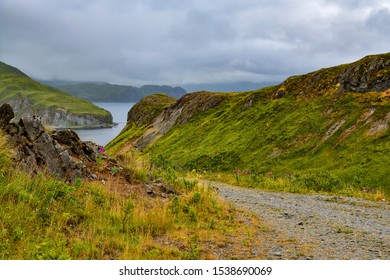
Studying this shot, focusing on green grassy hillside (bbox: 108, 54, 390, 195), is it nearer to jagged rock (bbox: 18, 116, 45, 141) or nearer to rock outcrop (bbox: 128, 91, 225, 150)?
rock outcrop (bbox: 128, 91, 225, 150)

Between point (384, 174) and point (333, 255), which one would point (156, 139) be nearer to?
point (384, 174)

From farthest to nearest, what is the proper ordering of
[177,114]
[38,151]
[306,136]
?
[177,114] < [306,136] < [38,151]

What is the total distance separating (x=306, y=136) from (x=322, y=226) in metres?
30.2

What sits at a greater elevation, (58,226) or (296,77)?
(296,77)

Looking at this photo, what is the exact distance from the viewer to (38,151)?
1491cm

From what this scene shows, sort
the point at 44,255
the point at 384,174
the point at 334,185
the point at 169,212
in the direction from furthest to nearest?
1. the point at 384,174
2. the point at 334,185
3. the point at 169,212
4. the point at 44,255

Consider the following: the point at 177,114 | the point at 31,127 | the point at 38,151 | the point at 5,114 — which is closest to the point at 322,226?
the point at 38,151

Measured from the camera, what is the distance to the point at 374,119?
37656 millimetres

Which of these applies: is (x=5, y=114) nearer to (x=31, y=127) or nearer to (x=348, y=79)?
(x=31, y=127)

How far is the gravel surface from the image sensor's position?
402 inches

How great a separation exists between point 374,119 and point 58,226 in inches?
1427

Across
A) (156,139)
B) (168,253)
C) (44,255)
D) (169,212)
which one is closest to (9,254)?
(44,255)

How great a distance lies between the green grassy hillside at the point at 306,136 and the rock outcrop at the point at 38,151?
17091mm

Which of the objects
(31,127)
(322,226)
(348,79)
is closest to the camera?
(322,226)
